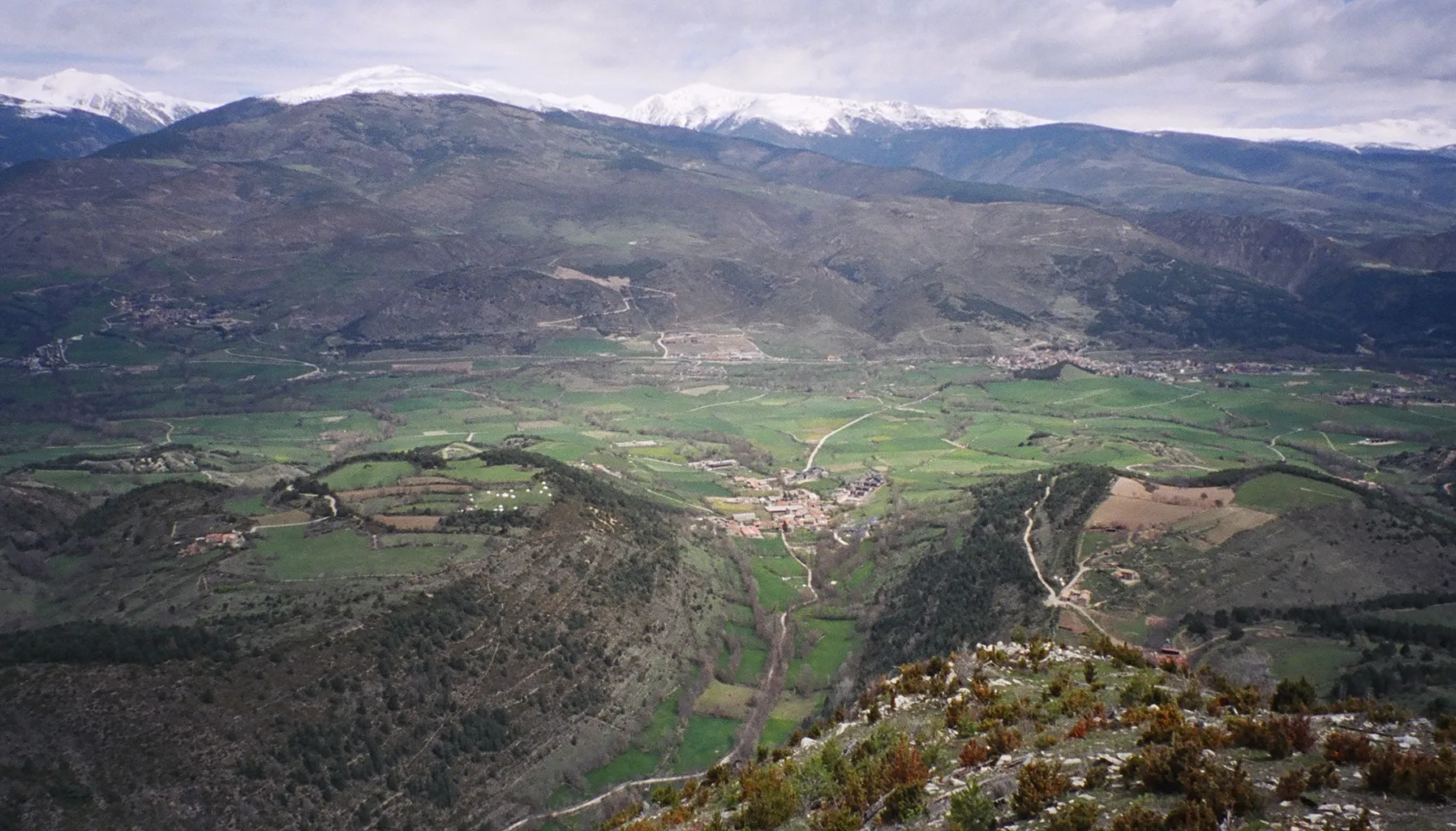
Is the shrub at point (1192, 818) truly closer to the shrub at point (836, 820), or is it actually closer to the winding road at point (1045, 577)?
the shrub at point (836, 820)

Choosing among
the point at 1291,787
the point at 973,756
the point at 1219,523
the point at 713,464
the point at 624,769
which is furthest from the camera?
the point at 713,464

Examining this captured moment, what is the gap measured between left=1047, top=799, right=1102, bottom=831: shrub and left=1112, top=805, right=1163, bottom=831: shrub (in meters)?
0.54

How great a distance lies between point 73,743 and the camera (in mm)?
41812

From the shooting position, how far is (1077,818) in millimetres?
14117

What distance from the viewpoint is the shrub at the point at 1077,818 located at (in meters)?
14.0

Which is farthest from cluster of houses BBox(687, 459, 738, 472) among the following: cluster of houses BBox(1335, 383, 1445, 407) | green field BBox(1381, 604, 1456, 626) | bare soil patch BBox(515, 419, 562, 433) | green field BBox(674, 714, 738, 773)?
cluster of houses BBox(1335, 383, 1445, 407)

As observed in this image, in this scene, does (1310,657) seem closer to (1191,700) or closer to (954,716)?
(1191,700)

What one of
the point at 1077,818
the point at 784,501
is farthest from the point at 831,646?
the point at 1077,818

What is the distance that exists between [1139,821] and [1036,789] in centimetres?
210

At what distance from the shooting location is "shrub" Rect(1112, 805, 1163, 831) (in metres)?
13.3

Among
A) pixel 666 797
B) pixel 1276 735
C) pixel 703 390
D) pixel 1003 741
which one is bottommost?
pixel 703 390

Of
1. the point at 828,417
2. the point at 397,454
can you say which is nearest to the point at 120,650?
the point at 397,454

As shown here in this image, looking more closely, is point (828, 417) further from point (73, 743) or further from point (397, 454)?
point (73, 743)

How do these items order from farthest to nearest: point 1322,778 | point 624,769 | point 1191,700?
point 624,769 → point 1191,700 → point 1322,778
